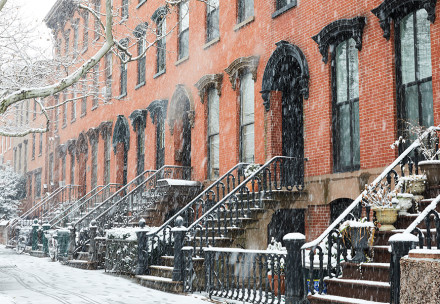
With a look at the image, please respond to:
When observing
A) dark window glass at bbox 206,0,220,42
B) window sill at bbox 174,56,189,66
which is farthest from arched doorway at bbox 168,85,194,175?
dark window glass at bbox 206,0,220,42

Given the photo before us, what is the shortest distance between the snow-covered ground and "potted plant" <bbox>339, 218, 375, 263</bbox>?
9.98 feet

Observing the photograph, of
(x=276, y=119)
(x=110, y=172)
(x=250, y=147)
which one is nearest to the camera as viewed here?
(x=276, y=119)

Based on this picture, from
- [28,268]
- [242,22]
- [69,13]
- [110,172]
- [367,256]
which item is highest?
[69,13]

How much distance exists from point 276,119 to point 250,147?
139 cm

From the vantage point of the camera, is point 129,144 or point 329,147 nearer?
point 329,147

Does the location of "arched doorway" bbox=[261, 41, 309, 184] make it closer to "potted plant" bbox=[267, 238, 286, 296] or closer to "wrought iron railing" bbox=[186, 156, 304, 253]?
"wrought iron railing" bbox=[186, 156, 304, 253]

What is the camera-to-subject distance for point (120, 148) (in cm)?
2436

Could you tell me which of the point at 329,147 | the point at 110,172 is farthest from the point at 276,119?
the point at 110,172

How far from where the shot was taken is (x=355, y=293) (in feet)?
26.8

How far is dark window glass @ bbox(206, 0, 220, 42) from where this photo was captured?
17625 mm

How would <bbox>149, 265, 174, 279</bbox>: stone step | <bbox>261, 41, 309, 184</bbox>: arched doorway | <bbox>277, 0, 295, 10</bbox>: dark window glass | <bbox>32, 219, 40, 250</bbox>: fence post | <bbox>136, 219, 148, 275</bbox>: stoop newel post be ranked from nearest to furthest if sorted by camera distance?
<bbox>149, 265, 174, 279</bbox>: stone step < <bbox>136, 219, 148, 275</bbox>: stoop newel post < <bbox>261, 41, 309, 184</bbox>: arched doorway < <bbox>277, 0, 295, 10</bbox>: dark window glass < <bbox>32, 219, 40, 250</bbox>: fence post

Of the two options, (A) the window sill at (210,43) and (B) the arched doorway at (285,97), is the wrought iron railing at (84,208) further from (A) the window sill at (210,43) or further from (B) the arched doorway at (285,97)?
(B) the arched doorway at (285,97)

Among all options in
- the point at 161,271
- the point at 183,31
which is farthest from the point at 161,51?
the point at 161,271

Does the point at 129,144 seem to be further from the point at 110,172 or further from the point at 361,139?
the point at 361,139
